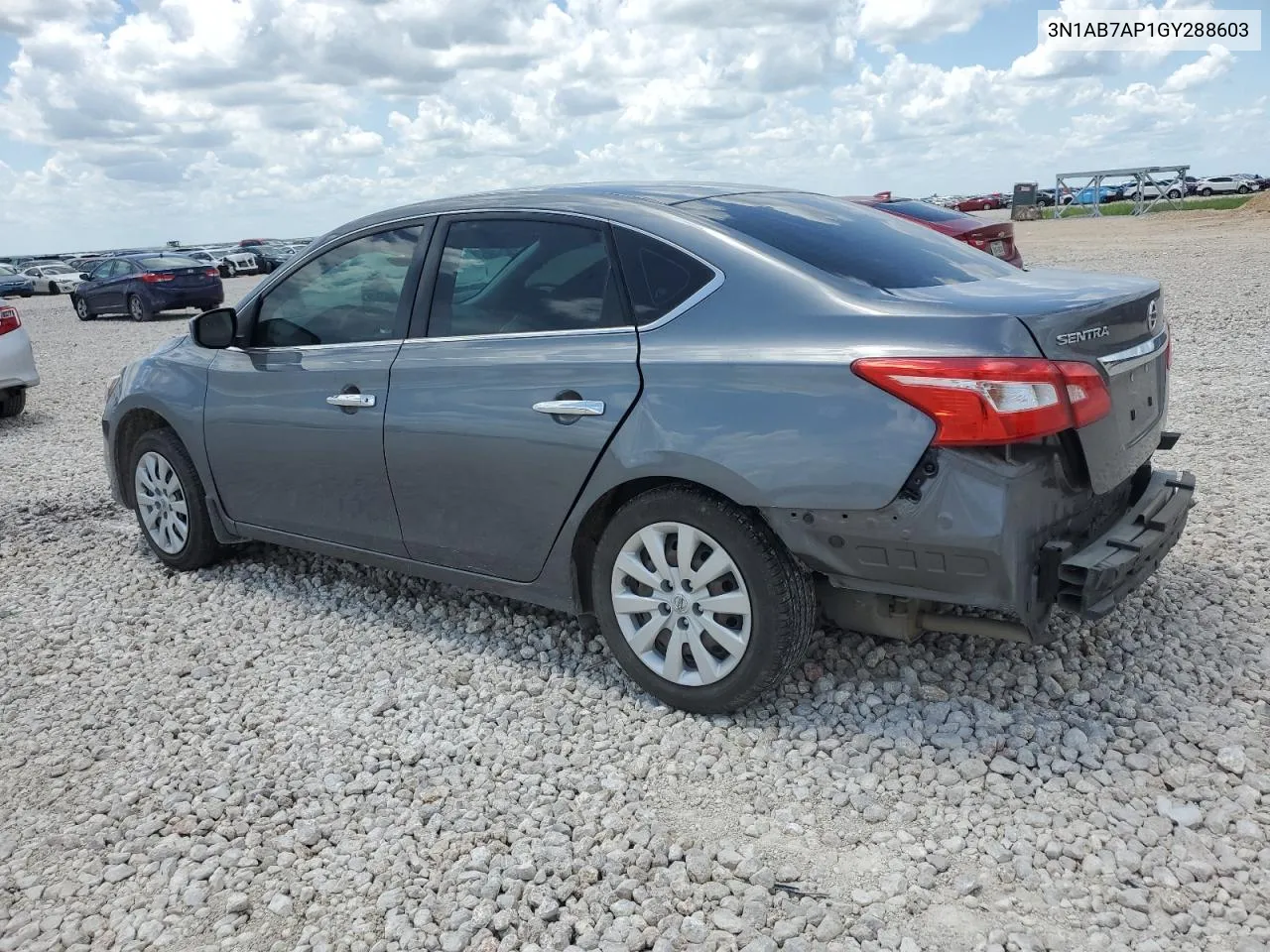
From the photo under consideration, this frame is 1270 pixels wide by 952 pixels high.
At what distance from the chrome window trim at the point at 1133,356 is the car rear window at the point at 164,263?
908 inches

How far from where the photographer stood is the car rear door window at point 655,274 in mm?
3584

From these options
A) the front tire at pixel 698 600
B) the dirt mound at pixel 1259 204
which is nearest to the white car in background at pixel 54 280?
the dirt mound at pixel 1259 204

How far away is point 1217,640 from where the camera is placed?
13.1ft

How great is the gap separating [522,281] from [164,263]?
2241cm

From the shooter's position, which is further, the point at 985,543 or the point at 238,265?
the point at 238,265

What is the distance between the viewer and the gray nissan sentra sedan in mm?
3094

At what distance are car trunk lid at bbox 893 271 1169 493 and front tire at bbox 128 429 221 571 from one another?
3.46 metres

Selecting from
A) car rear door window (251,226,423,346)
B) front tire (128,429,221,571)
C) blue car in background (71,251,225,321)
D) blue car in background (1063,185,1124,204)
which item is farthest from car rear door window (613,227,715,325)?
blue car in background (1063,185,1124,204)

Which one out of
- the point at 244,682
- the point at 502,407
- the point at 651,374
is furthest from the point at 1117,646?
the point at 244,682

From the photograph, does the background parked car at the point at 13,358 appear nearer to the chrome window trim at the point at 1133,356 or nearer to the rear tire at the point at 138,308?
the chrome window trim at the point at 1133,356

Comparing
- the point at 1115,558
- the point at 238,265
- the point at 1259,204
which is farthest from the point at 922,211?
the point at 238,265

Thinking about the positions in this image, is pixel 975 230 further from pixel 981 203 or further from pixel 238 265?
pixel 981 203

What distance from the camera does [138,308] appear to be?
77.4 ft

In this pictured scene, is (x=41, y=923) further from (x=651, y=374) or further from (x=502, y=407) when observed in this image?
(x=651, y=374)
